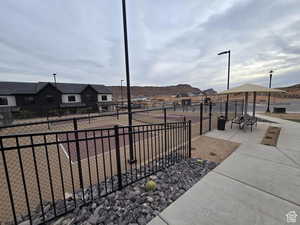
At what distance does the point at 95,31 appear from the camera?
6.62 meters

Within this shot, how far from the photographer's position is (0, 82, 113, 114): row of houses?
18766 millimetres

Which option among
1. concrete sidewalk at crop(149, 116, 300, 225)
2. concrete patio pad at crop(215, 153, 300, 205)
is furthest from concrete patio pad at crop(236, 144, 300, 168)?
concrete patio pad at crop(215, 153, 300, 205)

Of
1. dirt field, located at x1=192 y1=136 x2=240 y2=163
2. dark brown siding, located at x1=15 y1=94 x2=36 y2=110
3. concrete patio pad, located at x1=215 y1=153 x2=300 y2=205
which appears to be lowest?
dirt field, located at x1=192 y1=136 x2=240 y2=163

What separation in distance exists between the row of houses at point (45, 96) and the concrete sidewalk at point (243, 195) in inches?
574

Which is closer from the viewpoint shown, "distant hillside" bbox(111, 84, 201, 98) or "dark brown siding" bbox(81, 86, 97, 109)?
"dark brown siding" bbox(81, 86, 97, 109)

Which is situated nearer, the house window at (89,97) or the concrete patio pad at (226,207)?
the concrete patio pad at (226,207)

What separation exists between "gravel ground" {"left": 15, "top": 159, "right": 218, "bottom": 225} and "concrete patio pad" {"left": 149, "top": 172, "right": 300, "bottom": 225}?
0.53 ft

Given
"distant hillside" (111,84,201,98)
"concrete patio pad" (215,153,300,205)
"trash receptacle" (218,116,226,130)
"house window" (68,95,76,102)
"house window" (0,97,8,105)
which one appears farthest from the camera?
"distant hillside" (111,84,201,98)

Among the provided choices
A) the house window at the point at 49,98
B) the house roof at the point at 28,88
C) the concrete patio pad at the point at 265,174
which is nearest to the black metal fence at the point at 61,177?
the concrete patio pad at the point at 265,174

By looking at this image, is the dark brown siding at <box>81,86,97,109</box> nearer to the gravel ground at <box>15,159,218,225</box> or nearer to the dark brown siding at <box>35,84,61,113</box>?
the dark brown siding at <box>35,84,61,113</box>

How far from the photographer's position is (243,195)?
2.23 metres

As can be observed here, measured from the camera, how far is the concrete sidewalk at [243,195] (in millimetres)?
1783

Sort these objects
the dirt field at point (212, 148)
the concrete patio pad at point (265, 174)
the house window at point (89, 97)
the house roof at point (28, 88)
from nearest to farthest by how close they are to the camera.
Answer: the concrete patio pad at point (265, 174) < the dirt field at point (212, 148) < the house roof at point (28, 88) < the house window at point (89, 97)

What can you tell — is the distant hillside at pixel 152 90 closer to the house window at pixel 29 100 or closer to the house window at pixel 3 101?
the house window at pixel 29 100
